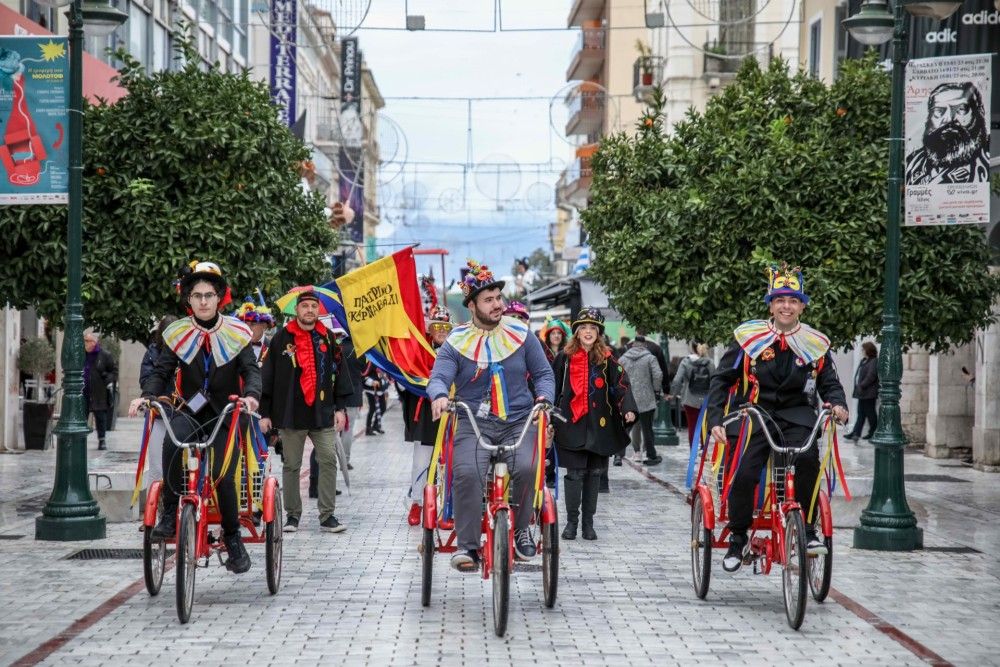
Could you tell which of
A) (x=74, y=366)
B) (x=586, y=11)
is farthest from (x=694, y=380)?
(x=586, y=11)

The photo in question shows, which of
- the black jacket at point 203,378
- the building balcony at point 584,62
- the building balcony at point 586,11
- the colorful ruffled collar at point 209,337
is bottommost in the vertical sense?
the black jacket at point 203,378

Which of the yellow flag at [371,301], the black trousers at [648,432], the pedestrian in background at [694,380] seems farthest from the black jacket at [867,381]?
the yellow flag at [371,301]

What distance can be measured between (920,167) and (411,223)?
30.0 meters

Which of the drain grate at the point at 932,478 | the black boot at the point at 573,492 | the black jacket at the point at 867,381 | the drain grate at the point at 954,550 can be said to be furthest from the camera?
the black jacket at the point at 867,381

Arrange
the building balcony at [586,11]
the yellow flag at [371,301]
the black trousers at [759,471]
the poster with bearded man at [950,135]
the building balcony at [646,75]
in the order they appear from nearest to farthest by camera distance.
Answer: the black trousers at [759,471]
the poster with bearded man at [950,135]
the yellow flag at [371,301]
the building balcony at [646,75]
the building balcony at [586,11]

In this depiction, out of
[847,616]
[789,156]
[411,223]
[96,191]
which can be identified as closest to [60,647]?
[847,616]

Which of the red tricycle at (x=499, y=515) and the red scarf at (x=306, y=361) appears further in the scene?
the red scarf at (x=306, y=361)

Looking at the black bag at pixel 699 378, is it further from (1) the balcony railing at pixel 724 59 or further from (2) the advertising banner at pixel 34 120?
(1) the balcony railing at pixel 724 59

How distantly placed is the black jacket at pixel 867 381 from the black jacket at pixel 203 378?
17.0 m

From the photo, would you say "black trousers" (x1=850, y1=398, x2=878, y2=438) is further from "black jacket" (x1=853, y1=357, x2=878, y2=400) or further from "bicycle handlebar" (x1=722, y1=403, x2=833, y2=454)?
"bicycle handlebar" (x1=722, y1=403, x2=833, y2=454)

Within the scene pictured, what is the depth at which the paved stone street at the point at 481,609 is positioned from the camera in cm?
759

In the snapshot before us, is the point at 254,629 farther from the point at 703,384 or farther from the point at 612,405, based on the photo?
the point at 703,384

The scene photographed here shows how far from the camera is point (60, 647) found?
769 cm

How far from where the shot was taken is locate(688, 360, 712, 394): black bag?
68.1 ft
